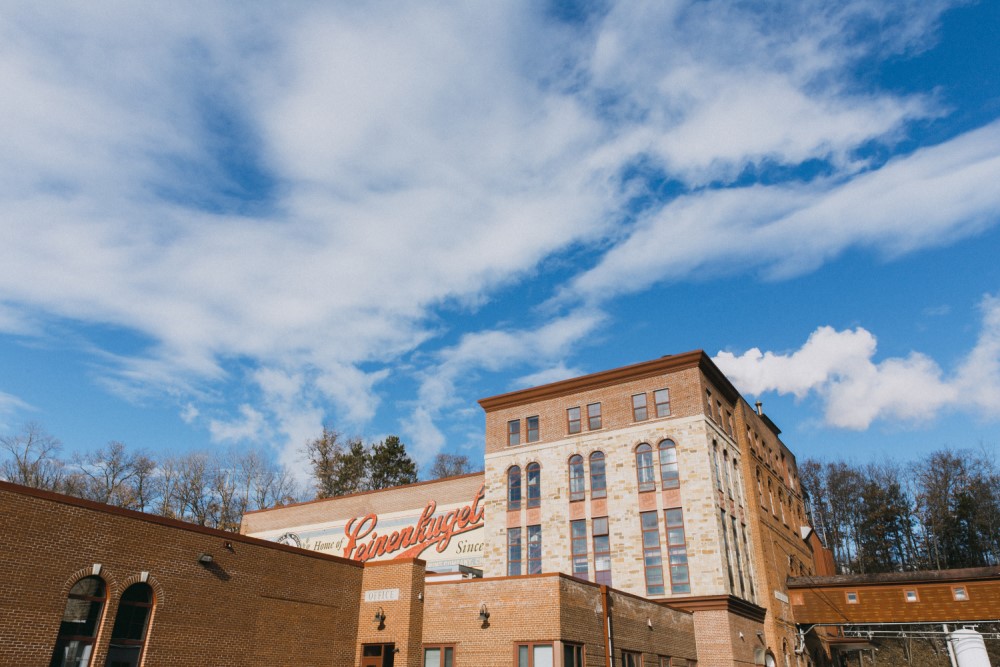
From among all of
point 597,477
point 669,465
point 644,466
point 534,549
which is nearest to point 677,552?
point 669,465

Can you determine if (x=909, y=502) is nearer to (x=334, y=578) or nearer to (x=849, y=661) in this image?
(x=849, y=661)

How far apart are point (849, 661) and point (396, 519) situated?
126 feet

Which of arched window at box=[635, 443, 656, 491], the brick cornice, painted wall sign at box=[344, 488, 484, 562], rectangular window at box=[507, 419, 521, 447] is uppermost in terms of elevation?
rectangular window at box=[507, 419, 521, 447]

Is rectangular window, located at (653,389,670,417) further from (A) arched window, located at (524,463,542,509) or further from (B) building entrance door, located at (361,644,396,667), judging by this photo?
(B) building entrance door, located at (361,644,396,667)

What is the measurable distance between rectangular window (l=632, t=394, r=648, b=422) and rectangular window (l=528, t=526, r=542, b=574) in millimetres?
7004

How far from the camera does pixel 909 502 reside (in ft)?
202

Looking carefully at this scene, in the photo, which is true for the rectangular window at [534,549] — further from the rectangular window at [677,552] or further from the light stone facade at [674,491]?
the rectangular window at [677,552]

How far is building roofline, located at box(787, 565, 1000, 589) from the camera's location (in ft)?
90.9

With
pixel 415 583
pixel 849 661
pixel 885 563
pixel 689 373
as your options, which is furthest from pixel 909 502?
pixel 415 583

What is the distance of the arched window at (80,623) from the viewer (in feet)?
47.8

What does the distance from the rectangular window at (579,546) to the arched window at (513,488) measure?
3137 mm

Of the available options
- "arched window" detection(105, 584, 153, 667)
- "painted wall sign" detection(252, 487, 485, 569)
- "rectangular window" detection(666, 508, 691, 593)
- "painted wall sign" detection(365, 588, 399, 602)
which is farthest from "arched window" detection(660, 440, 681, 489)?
"arched window" detection(105, 584, 153, 667)

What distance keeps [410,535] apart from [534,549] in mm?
9985

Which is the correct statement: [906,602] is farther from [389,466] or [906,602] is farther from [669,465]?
[389,466]
